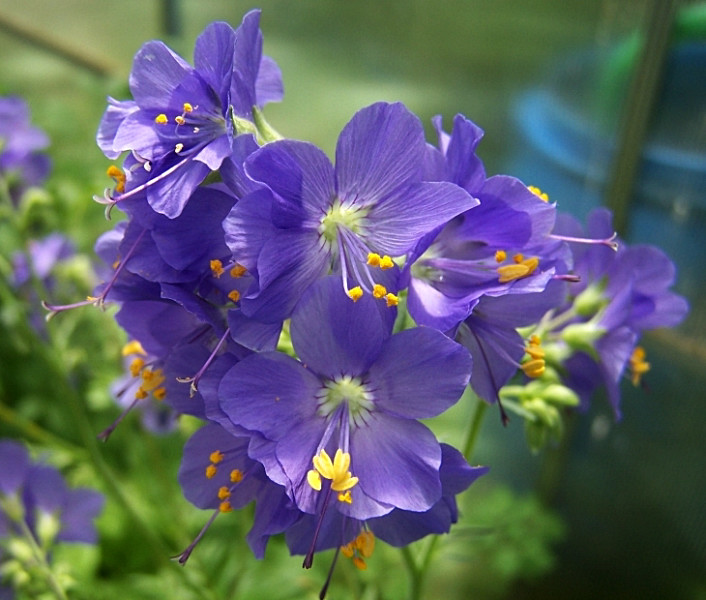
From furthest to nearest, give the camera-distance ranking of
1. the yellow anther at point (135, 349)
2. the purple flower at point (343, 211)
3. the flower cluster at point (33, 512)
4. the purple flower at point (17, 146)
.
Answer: the purple flower at point (17, 146) < the flower cluster at point (33, 512) < the yellow anther at point (135, 349) < the purple flower at point (343, 211)

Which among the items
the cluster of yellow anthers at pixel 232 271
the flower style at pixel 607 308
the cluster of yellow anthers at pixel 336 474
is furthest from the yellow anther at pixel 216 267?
the flower style at pixel 607 308

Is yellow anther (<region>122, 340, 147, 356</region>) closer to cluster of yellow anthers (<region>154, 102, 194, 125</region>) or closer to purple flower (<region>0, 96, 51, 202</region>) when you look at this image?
cluster of yellow anthers (<region>154, 102, 194, 125</region>)

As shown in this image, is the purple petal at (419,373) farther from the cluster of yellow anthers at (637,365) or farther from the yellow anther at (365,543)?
the cluster of yellow anthers at (637,365)

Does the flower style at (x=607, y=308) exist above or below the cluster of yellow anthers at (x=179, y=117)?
below

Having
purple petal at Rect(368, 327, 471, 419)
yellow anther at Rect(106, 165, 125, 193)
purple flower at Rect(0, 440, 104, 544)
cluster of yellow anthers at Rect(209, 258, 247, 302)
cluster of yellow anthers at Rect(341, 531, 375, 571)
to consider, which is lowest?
purple flower at Rect(0, 440, 104, 544)

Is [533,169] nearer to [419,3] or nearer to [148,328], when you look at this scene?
[419,3]

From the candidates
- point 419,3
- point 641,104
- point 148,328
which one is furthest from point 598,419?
point 148,328

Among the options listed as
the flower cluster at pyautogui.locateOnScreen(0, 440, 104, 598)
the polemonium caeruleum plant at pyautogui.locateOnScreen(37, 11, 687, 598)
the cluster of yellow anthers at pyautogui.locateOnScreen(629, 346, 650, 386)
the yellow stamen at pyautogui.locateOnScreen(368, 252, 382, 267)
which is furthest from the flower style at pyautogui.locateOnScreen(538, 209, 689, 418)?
the flower cluster at pyautogui.locateOnScreen(0, 440, 104, 598)
